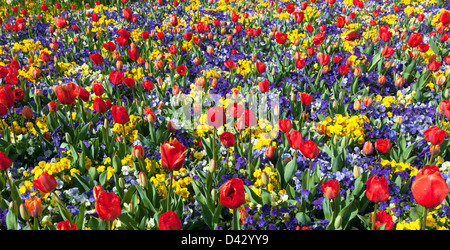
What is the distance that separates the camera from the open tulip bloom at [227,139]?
220 cm

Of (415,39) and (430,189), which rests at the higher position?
(415,39)

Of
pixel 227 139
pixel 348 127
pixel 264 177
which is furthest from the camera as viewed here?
pixel 348 127

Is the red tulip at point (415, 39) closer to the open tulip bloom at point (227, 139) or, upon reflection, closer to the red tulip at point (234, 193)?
the open tulip bloom at point (227, 139)

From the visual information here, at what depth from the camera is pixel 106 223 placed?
7.11 ft

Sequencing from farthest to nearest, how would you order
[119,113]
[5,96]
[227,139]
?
1. [5,96]
2. [119,113]
3. [227,139]

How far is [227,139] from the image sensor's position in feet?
8.03

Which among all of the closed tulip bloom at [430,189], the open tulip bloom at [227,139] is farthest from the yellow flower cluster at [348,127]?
the closed tulip bloom at [430,189]

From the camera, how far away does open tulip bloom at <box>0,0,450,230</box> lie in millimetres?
2203

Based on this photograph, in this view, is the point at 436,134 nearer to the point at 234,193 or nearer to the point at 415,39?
the point at 234,193

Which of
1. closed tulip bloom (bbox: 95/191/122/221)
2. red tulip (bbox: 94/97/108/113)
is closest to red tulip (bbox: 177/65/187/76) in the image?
red tulip (bbox: 94/97/108/113)

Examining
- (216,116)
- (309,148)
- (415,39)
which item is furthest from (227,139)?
(415,39)
